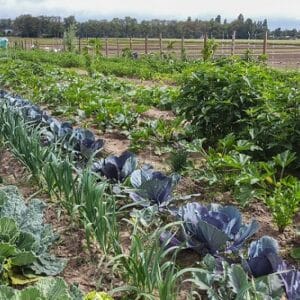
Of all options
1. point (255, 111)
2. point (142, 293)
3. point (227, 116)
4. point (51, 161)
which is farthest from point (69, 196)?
point (227, 116)

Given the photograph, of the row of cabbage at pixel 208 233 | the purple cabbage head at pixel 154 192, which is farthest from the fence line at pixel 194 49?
the purple cabbage head at pixel 154 192

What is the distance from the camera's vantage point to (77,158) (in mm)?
4062

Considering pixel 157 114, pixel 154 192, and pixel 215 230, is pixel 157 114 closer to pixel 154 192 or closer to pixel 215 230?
pixel 154 192

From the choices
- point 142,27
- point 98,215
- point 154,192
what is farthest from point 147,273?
point 142,27

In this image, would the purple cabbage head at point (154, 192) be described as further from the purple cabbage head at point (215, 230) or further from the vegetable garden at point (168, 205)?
the purple cabbage head at point (215, 230)

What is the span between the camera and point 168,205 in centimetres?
304

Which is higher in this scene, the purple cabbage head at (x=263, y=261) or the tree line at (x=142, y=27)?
the tree line at (x=142, y=27)

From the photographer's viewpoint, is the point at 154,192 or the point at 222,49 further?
the point at 222,49

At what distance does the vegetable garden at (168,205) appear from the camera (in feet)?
6.91

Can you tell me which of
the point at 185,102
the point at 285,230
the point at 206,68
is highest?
the point at 206,68

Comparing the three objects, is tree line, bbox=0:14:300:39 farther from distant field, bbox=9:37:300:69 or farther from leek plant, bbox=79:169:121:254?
leek plant, bbox=79:169:121:254

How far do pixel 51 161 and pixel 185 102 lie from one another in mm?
2271

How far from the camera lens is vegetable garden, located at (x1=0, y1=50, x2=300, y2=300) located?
6.91 ft

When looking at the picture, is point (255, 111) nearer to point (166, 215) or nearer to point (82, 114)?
point (166, 215)
